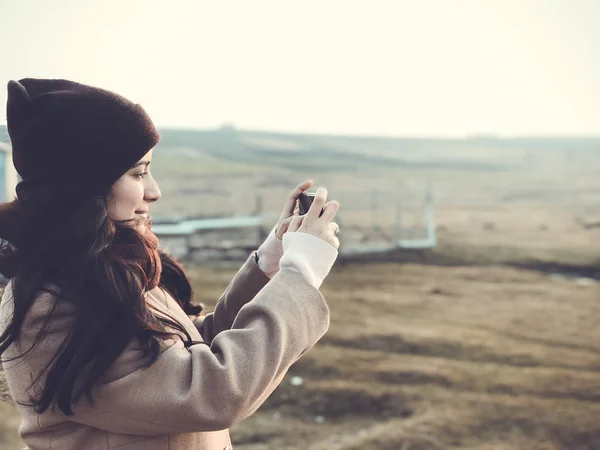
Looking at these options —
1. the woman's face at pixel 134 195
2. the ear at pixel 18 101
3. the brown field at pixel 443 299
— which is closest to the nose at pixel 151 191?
the woman's face at pixel 134 195

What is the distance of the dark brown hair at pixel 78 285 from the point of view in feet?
3.03

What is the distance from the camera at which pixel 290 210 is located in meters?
1.30

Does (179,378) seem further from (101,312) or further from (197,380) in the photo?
(101,312)

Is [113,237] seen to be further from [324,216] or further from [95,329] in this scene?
[324,216]

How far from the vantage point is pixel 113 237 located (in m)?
1.00

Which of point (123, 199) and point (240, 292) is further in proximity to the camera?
point (240, 292)

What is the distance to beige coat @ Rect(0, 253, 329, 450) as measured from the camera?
93 cm

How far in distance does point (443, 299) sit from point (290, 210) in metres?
4.85

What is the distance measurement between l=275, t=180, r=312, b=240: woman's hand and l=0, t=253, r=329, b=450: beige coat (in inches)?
8.8

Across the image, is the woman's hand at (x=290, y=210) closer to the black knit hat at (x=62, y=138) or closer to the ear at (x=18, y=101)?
the black knit hat at (x=62, y=138)

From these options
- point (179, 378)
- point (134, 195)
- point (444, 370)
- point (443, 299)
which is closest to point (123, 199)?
point (134, 195)

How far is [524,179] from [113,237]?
833cm

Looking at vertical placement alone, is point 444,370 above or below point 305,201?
below

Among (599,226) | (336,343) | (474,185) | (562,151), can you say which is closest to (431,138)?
(474,185)
